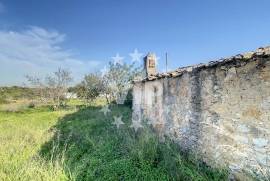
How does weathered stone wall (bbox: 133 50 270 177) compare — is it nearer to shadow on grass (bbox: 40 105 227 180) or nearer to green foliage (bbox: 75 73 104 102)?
shadow on grass (bbox: 40 105 227 180)

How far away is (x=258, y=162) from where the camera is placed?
5066 millimetres

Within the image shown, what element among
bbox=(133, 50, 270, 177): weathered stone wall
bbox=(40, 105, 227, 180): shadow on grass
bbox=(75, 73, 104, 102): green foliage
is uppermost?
bbox=(75, 73, 104, 102): green foliage

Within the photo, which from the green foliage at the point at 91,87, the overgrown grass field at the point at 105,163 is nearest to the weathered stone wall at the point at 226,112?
the overgrown grass field at the point at 105,163

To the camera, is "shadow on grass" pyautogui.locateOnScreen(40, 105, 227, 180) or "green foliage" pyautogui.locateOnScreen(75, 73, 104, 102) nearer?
"shadow on grass" pyautogui.locateOnScreen(40, 105, 227, 180)

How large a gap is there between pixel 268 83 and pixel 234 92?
2.80 ft

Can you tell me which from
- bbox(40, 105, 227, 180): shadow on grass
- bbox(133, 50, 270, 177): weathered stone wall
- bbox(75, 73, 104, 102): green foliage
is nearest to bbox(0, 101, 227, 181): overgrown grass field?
bbox(40, 105, 227, 180): shadow on grass

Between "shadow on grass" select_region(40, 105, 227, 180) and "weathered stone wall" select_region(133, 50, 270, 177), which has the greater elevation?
"weathered stone wall" select_region(133, 50, 270, 177)

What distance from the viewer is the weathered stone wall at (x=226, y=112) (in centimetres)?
511

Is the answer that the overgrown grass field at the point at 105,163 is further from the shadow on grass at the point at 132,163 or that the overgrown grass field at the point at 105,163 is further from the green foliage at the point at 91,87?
the green foliage at the point at 91,87

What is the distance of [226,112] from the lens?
599 cm

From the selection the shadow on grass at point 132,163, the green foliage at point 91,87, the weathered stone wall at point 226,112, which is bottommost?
the shadow on grass at point 132,163

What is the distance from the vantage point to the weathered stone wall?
5.11 m

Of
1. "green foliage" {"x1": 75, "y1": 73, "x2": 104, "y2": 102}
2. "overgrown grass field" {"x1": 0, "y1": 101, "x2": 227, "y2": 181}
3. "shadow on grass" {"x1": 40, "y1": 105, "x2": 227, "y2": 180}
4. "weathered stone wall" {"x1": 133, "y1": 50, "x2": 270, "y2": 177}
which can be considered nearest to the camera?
"weathered stone wall" {"x1": 133, "y1": 50, "x2": 270, "y2": 177}

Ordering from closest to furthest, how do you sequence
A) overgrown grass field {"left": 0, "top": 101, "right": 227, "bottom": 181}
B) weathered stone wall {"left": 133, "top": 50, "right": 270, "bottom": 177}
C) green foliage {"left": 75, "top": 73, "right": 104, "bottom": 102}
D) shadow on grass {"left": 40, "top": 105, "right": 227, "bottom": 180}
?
weathered stone wall {"left": 133, "top": 50, "right": 270, "bottom": 177}
overgrown grass field {"left": 0, "top": 101, "right": 227, "bottom": 181}
shadow on grass {"left": 40, "top": 105, "right": 227, "bottom": 180}
green foliage {"left": 75, "top": 73, "right": 104, "bottom": 102}
